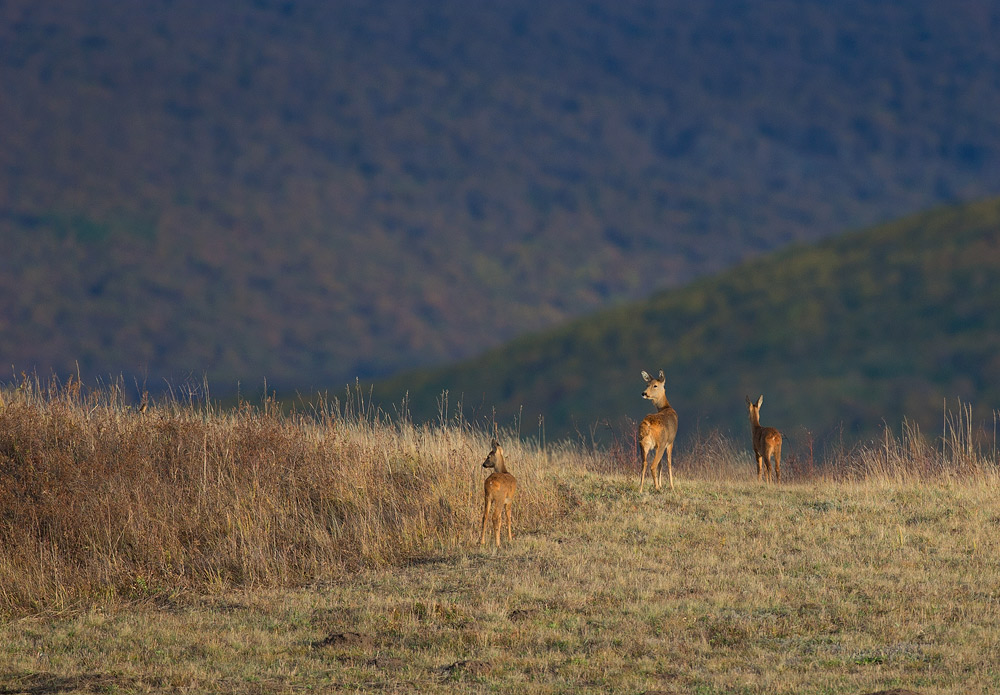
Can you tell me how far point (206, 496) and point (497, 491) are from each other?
11.1 feet

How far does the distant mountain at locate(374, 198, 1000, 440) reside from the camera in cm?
11494

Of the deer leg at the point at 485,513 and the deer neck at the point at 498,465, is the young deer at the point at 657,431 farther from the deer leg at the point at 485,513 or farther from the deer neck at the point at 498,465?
Result: the deer leg at the point at 485,513

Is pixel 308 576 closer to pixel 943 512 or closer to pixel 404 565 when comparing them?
pixel 404 565

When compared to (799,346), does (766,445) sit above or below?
below

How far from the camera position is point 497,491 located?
15438mm

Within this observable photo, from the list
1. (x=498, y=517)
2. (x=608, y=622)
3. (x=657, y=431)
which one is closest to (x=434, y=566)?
(x=498, y=517)

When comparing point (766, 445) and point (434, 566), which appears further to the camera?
point (766, 445)

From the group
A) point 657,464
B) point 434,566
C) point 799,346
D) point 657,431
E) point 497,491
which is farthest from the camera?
point 799,346

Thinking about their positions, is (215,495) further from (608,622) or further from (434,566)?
(608,622)

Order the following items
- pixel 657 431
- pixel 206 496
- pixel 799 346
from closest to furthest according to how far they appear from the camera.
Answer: pixel 206 496 < pixel 657 431 < pixel 799 346

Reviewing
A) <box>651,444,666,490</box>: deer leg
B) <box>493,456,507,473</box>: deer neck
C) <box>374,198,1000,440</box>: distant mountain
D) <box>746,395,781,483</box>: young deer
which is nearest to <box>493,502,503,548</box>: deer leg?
<box>493,456,507,473</box>: deer neck

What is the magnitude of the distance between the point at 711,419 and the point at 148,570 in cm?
10023

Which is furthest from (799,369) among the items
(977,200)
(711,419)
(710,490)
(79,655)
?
(79,655)

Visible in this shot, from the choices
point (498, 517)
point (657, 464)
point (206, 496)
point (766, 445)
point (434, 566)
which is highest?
point (766, 445)
